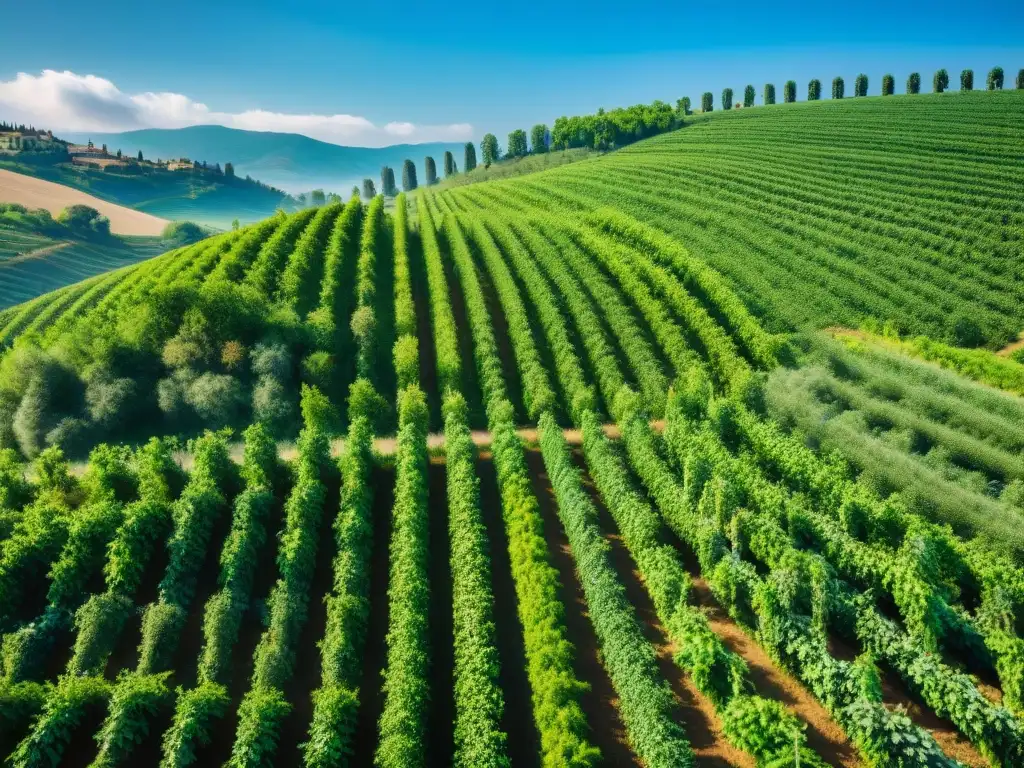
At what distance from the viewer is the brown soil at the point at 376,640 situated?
18981mm

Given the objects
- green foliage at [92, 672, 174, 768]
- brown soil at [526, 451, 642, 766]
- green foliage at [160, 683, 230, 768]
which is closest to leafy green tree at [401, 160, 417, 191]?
brown soil at [526, 451, 642, 766]

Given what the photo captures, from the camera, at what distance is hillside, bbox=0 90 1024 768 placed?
60.1ft

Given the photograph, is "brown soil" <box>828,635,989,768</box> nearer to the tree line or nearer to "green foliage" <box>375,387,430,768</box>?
"green foliage" <box>375,387,430,768</box>

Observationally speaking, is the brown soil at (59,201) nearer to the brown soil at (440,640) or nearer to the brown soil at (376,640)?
the brown soil at (376,640)

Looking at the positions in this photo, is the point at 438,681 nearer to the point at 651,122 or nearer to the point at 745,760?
the point at 745,760

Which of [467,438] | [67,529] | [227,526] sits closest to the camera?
[67,529]

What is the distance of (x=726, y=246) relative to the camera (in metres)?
59.5

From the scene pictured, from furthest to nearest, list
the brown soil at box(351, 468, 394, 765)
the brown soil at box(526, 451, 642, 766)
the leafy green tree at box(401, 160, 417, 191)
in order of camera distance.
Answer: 1. the leafy green tree at box(401, 160, 417, 191)
2. the brown soil at box(351, 468, 394, 765)
3. the brown soil at box(526, 451, 642, 766)

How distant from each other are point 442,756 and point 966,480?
2624 cm

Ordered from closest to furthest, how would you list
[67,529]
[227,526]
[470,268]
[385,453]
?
[67,529] → [227,526] → [385,453] → [470,268]

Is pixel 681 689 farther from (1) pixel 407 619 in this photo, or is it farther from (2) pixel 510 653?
(1) pixel 407 619

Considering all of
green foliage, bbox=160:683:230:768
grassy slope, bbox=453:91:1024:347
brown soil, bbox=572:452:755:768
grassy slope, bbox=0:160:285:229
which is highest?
grassy slope, bbox=0:160:285:229

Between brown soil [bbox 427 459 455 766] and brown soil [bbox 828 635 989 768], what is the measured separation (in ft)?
45.8

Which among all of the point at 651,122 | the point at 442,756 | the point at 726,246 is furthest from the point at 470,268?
the point at 651,122
